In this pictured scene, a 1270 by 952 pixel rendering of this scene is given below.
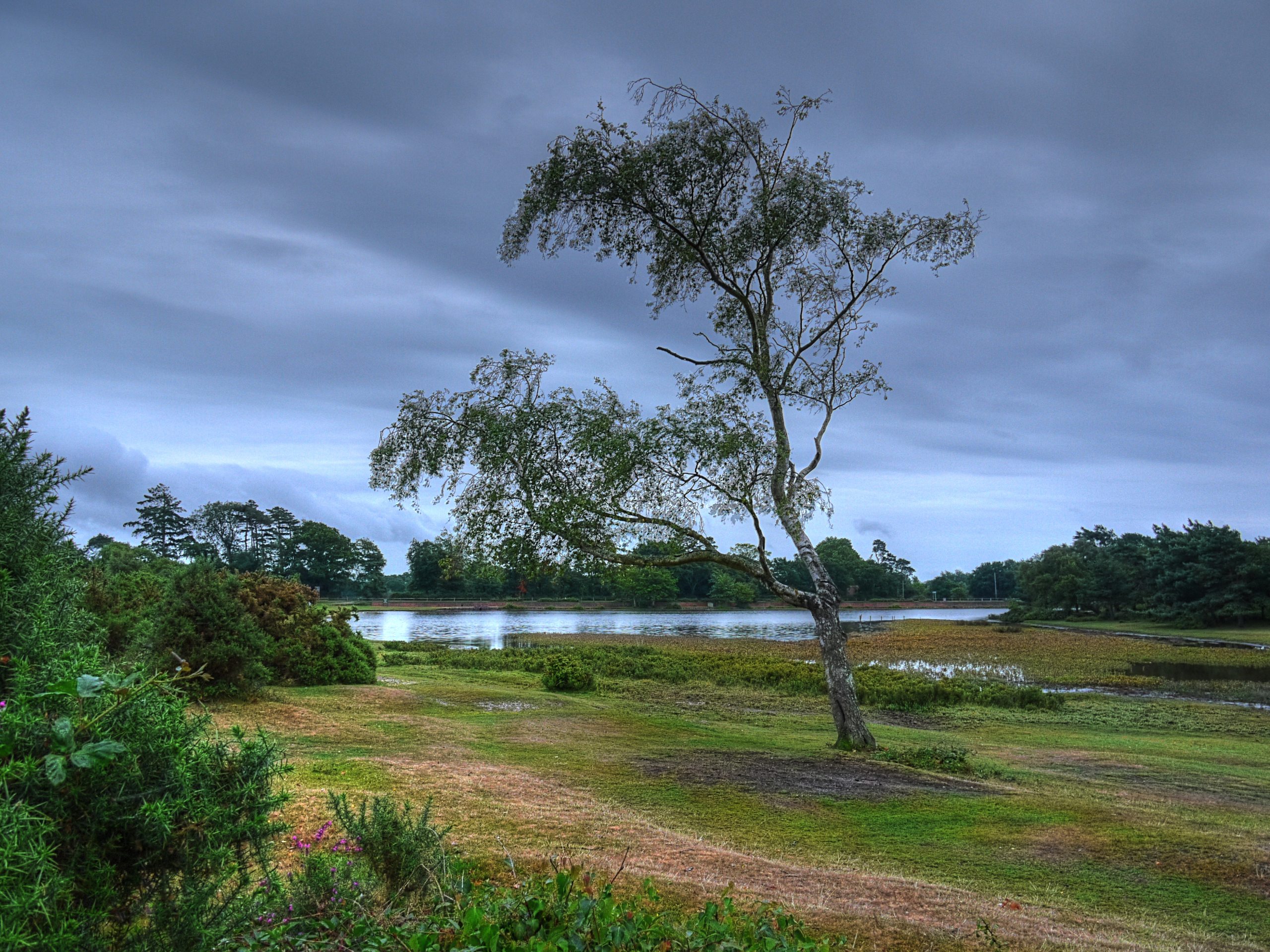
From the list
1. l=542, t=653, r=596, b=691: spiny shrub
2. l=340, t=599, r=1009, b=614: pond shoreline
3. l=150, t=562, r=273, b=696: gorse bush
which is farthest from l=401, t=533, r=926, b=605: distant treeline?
l=150, t=562, r=273, b=696: gorse bush

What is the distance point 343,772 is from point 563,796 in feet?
7.07

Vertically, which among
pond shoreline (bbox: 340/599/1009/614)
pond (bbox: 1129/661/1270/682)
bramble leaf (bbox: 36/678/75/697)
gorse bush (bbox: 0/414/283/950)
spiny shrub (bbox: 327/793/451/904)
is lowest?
pond shoreline (bbox: 340/599/1009/614)

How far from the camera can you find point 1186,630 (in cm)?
5847

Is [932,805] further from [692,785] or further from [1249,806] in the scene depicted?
[1249,806]

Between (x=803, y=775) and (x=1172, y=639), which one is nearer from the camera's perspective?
(x=803, y=775)

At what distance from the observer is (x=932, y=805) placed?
29.7ft

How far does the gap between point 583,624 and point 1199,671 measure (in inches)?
1814

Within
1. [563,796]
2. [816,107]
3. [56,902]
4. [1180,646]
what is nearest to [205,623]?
[563,796]

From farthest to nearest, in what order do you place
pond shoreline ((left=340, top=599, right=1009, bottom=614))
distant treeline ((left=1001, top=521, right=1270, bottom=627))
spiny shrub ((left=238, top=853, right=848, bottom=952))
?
pond shoreline ((left=340, top=599, right=1009, bottom=614)), distant treeline ((left=1001, top=521, right=1270, bottom=627)), spiny shrub ((left=238, top=853, right=848, bottom=952))

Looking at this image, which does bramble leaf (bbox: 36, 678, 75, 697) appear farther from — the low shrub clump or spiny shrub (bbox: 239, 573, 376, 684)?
spiny shrub (bbox: 239, 573, 376, 684)

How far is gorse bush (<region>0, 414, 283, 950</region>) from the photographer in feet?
7.59

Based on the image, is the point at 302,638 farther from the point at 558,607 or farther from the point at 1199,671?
the point at 558,607

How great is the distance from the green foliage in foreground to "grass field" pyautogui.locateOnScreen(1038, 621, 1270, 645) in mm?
32289

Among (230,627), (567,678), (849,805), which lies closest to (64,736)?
(849,805)
